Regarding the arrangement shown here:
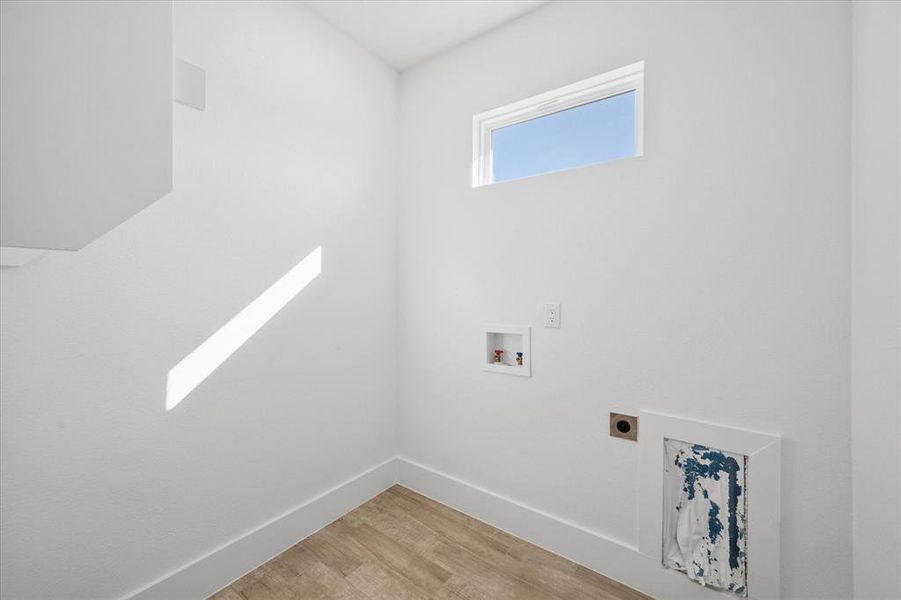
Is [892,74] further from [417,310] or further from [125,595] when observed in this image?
[125,595]

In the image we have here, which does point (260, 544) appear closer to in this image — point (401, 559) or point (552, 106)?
point (401, 559)

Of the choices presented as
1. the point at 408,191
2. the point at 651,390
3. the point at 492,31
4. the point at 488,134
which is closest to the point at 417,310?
the point at 408,191

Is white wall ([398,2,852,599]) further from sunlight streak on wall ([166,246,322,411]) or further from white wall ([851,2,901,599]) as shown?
sunlight streak on wall ([166,246,322,411])

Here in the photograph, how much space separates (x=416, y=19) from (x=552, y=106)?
79 centimetres

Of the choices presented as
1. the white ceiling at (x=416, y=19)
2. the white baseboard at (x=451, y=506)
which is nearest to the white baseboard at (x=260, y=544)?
the white baseboard at (x=451, y=506)

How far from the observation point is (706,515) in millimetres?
1424

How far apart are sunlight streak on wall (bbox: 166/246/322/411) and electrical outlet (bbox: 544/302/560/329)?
44.0 inches

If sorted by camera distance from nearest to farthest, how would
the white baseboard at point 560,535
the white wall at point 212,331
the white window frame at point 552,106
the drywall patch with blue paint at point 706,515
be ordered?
the white wall at point 212,331 → the drywall patch with blue paint at point 706,515 → the white baseboard at point 560,535 → the white window frame at point 552,106

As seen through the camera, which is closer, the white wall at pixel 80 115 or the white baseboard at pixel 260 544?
the white wall at pixel 80 115

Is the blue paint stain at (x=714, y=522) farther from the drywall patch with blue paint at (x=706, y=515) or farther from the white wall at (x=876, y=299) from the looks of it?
the white wall at (x=876, y=299)

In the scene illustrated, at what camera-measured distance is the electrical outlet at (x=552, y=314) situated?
1.74 metres

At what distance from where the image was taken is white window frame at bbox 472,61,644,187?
161 cm

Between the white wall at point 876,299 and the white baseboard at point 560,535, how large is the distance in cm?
56

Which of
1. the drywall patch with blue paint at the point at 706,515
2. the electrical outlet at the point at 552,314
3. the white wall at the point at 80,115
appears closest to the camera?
the white wall at the point at 80,115
